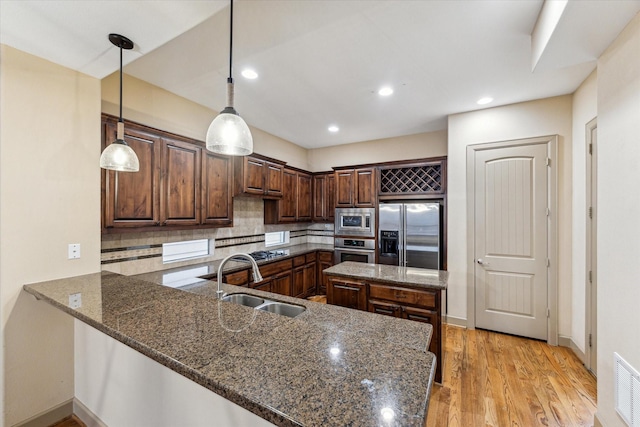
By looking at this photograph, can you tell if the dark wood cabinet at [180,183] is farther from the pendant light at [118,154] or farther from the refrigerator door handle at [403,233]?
the refrigerator door handle at [403,233]

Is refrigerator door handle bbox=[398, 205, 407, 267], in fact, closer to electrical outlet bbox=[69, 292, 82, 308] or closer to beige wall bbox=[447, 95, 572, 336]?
beige wall bbox=[447, 95, 572, 336]

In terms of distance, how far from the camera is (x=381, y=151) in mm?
4758

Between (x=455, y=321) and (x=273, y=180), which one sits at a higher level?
(x=273, y=180)

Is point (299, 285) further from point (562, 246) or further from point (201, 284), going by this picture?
point (562, 246)

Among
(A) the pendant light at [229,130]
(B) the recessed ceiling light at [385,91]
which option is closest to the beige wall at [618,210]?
(B) the recessed ceiling light at [385,91]

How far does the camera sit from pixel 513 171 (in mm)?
3205

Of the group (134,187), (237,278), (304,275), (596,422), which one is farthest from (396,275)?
(134,187)

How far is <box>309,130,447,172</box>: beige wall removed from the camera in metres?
4.28

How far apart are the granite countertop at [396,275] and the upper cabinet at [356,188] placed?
1.79 meters

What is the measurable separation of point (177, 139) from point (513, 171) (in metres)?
3.85

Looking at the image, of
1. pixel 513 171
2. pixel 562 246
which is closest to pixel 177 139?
pixel 513 171

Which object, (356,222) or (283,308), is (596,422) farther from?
(356,222)

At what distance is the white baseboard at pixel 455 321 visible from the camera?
344 cm

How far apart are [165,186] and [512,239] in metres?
3.95
